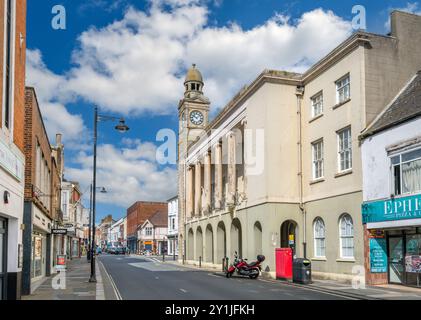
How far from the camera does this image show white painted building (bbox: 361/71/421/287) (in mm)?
21172

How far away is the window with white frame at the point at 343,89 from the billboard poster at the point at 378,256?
7.26m

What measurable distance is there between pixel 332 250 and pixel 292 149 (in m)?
7.18

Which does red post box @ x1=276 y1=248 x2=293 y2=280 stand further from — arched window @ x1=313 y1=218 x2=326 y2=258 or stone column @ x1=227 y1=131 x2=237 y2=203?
stone column @ x1=227 y1=131 x2=237 y2=203

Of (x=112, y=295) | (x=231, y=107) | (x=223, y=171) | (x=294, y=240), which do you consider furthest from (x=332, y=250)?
(x=223, y=171)

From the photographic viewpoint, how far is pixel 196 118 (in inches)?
2197

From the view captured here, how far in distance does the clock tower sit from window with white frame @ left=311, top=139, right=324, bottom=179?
85.1 ft

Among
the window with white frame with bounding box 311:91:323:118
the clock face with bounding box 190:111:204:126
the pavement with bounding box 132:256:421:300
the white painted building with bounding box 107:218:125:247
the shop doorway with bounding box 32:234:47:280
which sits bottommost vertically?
the white painted building with bounding box 107:218:125:247

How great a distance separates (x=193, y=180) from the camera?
179ft

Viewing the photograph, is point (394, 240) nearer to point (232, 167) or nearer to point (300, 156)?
point (300, 156)

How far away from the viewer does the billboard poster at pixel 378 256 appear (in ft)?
76.1

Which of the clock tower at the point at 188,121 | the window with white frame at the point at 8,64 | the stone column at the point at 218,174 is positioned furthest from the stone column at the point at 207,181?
the window with white frame at the point at 8,64

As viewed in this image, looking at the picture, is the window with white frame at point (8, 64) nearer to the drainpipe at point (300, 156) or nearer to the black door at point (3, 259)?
the black door at point (3, 259)

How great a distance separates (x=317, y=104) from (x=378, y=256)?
32.8 ft

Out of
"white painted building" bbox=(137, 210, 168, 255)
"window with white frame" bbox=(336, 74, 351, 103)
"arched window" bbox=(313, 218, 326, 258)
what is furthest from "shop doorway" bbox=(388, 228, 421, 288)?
"white painted building" bbox=(137, 210, 168, 255)
